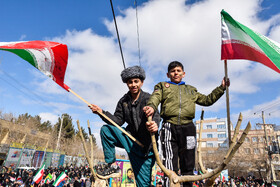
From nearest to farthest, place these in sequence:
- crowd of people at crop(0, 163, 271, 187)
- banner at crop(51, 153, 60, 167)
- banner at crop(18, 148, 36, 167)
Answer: crowd of people at crop(0, 163, 271, 187), banner at crop(18, 148, 36, 167), banner at crop(51, 153, 60, 167)

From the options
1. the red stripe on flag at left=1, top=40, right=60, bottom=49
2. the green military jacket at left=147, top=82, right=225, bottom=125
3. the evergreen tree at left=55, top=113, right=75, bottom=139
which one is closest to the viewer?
the green military jacket at left=147, top=82, right=225, bottom=125

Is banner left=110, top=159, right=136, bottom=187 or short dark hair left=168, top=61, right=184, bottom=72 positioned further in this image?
banner left=110, top=159, right=136, bottom=187

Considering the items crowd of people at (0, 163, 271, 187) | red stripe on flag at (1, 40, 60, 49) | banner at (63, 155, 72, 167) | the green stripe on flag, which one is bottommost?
banner at (63, 155, 72, 167)

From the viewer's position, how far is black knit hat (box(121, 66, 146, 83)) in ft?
9.78

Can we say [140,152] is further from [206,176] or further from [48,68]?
[48,68]

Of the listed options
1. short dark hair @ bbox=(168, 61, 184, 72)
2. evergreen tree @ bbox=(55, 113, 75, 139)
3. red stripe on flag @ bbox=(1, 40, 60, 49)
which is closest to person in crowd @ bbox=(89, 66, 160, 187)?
short dark hair @ bbox=(168, 61, 184, 72)

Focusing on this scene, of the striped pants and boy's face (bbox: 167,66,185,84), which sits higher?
boy's face (bbox: 167,66,185,84)

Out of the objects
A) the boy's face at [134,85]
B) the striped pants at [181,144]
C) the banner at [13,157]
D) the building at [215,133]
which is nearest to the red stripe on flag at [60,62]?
the boy's face at [134,85]

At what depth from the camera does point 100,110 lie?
9.63 ft

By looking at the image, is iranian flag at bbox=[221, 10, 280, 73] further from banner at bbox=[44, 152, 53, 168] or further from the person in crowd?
banner at bbox=[44, 152, 53, 168]

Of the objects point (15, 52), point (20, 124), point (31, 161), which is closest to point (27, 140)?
point (20, 124)

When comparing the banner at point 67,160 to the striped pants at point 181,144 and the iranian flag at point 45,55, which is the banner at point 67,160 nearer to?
the iranian flag at point 45,55

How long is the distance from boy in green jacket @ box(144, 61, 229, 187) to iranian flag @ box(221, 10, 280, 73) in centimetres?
47

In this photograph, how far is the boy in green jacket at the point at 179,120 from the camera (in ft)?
8.09
